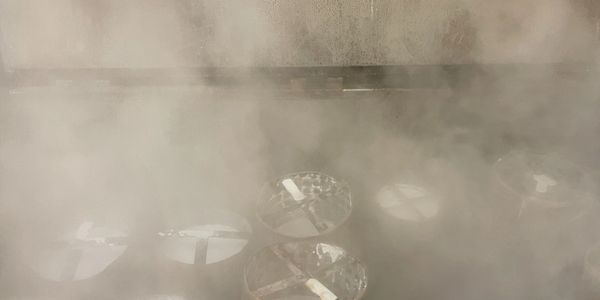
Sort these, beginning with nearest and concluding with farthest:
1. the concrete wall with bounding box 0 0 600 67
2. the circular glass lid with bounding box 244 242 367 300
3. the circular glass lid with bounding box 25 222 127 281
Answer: the circular glass lid with bounding box 244 242 367 300
the circular glass lid with bounding box 25 222 127 281
the concrete wall with bounding box 0 0 600 67

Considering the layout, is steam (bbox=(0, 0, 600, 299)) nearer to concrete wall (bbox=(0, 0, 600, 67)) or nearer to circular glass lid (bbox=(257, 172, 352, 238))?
concrete wall (bbox=(0, 0, 600, 67))

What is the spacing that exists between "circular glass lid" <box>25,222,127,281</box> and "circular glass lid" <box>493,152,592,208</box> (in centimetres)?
191

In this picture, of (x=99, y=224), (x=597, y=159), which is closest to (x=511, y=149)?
(x=597, y=159)

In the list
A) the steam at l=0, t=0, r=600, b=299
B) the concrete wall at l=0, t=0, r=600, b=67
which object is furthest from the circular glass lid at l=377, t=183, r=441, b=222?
the concrete wall at l=0, t=0, r=600, b=67

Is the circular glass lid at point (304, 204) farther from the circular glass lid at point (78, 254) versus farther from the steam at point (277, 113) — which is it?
the circular glass lid at point (78, 254)

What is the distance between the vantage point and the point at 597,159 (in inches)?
105

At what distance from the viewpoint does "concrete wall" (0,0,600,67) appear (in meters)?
2.43

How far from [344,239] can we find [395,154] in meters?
0.75

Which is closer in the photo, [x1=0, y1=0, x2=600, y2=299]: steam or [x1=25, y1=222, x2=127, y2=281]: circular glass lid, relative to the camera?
[x1=25, y1=222, x2=127, y2=281]: circular glass lid

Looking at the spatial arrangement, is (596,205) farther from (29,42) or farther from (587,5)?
(29,42)

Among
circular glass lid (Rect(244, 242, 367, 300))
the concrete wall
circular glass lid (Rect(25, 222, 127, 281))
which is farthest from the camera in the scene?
the concrete wall

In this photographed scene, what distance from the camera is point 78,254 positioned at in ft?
7.77

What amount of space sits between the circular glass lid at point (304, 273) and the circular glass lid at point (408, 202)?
17.1 inches

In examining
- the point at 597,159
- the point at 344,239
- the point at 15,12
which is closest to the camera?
the point at 344,239
